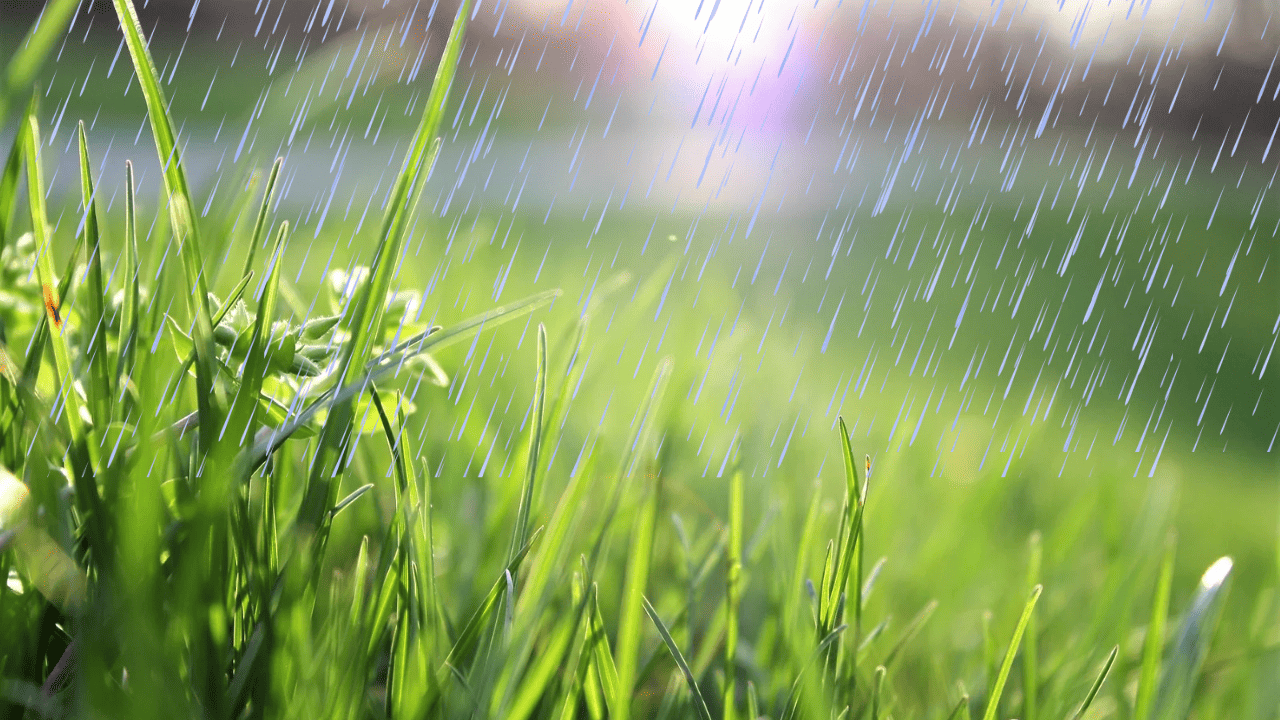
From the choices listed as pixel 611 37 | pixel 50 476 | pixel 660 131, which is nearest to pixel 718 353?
pixel 50 476

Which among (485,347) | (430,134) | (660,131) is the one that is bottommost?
(485,347)

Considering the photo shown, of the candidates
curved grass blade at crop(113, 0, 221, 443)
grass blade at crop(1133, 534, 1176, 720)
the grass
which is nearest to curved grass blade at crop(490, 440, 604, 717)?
the grass

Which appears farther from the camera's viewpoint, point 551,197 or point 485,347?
point 551,197

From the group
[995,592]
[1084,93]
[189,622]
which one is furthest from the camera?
[1084,93]

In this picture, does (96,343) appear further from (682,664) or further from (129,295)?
(682,664)

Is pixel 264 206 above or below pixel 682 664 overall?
above

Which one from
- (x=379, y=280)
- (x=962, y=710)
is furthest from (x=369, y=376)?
(x=962, y=710)

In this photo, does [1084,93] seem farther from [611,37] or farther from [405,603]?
[405,603]

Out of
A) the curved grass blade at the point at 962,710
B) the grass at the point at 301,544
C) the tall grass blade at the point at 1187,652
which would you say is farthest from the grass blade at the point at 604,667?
the tall grass blade at the point at 1187,652
